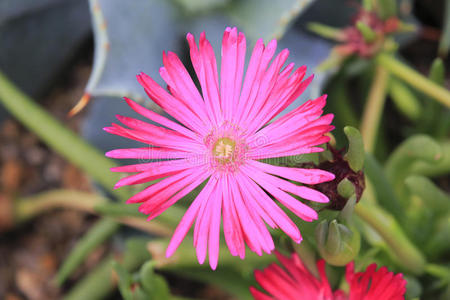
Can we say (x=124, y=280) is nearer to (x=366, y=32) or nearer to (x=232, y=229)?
(x=232, y=229)

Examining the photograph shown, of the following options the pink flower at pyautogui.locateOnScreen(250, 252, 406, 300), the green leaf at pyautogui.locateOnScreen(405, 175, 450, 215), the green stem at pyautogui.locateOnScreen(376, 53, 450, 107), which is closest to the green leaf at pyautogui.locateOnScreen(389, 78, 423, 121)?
the green stem at pyautogui.locateOnScreen(376, 53, 450, 107)

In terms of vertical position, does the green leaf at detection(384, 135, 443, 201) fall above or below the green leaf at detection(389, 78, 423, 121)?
below

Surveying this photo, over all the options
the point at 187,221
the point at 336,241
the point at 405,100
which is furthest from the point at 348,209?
the point at 405,100

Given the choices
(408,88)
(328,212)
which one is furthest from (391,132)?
(328,212)

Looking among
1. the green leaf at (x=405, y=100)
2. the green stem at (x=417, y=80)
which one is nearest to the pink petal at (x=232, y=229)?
the green stem at (x=417, y=80)

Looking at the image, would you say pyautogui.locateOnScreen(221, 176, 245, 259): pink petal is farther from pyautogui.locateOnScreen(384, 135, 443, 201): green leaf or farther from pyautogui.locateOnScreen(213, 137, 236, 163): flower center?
pyautogui.locateOnScreen(384, 135, 443, 201): green leaf

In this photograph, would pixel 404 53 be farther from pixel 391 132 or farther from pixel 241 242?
pixel 241 242
